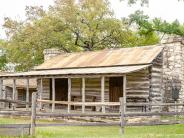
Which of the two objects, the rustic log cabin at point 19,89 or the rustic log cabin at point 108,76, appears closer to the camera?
the rustic log cabin at point 108,76

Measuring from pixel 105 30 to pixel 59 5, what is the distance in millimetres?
5278

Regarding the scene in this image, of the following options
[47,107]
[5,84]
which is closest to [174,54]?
[47,107]

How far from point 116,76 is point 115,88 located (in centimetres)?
150

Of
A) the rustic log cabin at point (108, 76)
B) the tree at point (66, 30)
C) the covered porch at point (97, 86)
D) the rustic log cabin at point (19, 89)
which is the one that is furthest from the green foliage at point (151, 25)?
the covered porch at point (97, 86)

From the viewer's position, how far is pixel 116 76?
87.2 feet

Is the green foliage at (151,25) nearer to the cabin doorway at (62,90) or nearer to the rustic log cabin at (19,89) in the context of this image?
the rustic log cabin at (19,89)

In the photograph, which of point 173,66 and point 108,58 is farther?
point 108,58

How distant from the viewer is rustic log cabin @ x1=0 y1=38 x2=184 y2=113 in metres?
26.4

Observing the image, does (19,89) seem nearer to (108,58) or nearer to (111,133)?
(108,58)

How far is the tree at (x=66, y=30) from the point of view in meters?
45.7

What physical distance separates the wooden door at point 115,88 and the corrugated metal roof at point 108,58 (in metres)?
0.95

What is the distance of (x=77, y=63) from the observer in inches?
1233

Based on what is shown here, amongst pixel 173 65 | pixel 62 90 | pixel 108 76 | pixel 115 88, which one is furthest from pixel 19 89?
pixel 108 76

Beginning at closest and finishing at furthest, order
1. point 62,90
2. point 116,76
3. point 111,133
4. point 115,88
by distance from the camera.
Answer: point 111,133 < point 116,76 < point 115,88 < point 62,90
